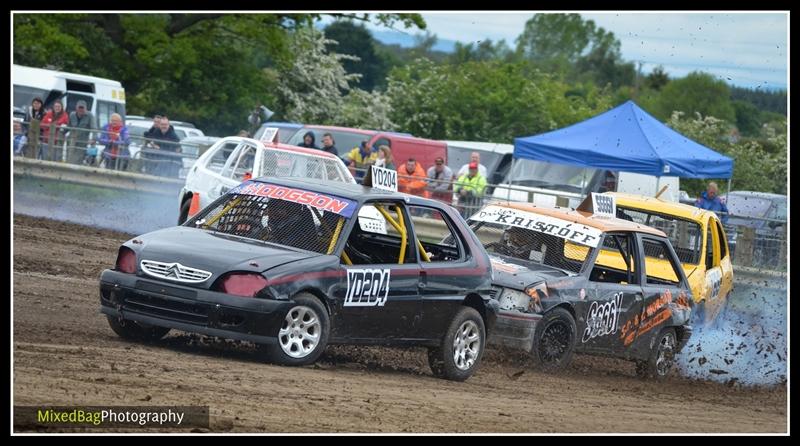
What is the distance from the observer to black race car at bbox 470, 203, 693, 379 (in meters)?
11.1

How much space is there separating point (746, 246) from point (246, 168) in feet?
25.0

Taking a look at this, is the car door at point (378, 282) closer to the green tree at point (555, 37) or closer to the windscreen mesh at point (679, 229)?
the windscreen mesh at point (679, 229)

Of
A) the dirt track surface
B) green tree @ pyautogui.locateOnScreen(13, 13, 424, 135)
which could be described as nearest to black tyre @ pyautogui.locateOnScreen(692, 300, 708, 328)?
the dirt track surface

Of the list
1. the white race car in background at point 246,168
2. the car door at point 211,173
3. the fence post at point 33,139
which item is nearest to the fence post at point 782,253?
the white race car in background at point 246,168

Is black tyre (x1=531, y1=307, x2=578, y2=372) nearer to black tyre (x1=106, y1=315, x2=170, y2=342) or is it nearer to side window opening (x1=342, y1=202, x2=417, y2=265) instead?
side window opening (x1=342, y1=202, x2=417, y2=265)

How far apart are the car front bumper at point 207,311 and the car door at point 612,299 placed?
3.53 metres

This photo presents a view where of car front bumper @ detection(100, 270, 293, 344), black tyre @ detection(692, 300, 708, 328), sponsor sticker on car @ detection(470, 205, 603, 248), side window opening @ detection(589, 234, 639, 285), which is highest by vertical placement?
sponsor sticker on car @ detection(470, 205, 603, 248)

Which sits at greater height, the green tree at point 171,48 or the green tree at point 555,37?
the green tree at point 555,37

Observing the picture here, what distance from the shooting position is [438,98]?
4200 cm

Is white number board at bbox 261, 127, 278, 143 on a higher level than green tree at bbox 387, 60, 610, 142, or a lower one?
lower

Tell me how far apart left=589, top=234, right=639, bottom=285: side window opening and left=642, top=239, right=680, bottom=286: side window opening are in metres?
0.30

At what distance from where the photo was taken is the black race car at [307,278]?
8906 millimetres

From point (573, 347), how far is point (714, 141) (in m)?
27.8

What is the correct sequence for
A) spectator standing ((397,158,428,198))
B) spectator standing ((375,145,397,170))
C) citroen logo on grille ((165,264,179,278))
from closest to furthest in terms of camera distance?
citroen logo on grille ((165,264,179,278)) < spectator standing ((397,158,428,198)) < spectator standing ((375,145,397,170))
